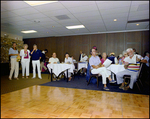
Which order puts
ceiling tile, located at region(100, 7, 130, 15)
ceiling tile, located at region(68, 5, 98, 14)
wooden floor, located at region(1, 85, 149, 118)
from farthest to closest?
1. ceiling tile, located at region(100, 7, 130, 15)
2. ceiling tile, located at region(68, 5, 98, 14)
3. wooden floor, located at region(1, 85, 149, 118)

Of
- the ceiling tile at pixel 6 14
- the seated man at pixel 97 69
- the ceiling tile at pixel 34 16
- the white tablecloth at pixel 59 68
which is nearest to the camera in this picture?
the seated man at pixel 97 69

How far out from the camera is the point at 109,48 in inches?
366

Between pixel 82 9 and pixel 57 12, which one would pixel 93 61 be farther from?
pixel 57 12

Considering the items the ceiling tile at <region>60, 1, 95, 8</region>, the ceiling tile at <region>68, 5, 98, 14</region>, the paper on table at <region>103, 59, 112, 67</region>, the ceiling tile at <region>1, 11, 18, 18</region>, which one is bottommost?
the paper on table at <region>103, 59, 112, 67</region>

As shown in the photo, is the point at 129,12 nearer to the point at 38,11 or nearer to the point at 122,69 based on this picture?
the point at 122,69

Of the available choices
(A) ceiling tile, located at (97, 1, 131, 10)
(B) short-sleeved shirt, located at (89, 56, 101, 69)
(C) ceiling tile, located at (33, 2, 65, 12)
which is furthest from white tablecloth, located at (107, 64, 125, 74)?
(C) ceiling tile, located at (33, 2, 65, 12)

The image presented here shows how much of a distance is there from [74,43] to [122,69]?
6581 mm

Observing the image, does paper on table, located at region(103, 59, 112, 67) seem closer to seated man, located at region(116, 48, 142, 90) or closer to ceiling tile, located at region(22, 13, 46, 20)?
seated man, located at region(116, 48, 142, 90)

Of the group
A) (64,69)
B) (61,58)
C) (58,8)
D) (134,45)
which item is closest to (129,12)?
(58,8)

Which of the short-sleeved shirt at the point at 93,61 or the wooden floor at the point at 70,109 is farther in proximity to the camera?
the short-sleeved shirt at the point at 93,61

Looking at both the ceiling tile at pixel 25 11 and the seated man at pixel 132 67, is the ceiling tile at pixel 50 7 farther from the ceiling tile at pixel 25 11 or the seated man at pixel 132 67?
the seated man at pixel 132 67

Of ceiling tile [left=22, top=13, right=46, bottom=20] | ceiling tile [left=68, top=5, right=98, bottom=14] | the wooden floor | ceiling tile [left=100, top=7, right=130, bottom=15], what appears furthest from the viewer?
ceiling tile [left=22, top=13, right=46, bottom=20]

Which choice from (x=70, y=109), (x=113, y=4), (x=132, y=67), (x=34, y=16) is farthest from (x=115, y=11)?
(x=70, y=109)

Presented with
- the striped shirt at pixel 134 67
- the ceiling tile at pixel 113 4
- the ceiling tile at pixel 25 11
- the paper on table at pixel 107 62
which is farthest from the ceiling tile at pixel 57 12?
the striped shirt at pixel 134 67
